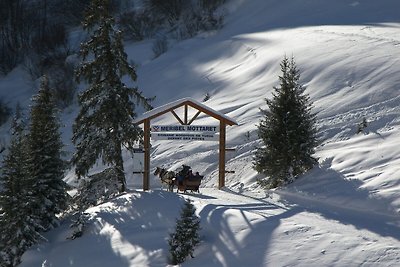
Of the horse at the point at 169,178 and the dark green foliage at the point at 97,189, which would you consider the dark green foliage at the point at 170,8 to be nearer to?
the horse at the point at 169,178

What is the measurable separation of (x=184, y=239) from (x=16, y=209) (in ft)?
16.6

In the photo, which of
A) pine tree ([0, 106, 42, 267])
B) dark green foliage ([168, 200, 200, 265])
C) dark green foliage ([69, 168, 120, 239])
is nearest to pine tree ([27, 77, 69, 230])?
dark green foliage ([69, 168, 120, 239])

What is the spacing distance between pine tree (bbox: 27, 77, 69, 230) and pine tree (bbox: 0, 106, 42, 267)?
3.68 feet

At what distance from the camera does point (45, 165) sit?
54.3 ft

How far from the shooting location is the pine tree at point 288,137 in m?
16.6

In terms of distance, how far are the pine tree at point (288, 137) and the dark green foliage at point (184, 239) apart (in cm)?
558

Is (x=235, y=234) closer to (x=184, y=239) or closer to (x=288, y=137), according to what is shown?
(x=184, y=239)

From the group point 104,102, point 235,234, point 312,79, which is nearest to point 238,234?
Answer: point 235,234

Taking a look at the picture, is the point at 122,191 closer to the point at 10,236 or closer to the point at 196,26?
the point at 10,236

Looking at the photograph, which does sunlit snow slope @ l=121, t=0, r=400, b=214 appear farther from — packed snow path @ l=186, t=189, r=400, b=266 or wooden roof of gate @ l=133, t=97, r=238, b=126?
wooden roof of gate @ l=133, t=97, r=238, b=126

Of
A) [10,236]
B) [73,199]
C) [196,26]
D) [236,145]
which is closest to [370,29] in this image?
[236,145]

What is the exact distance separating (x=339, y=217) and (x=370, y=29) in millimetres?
23572

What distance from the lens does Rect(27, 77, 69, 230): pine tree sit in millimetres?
16156

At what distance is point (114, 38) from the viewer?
18219 mm
